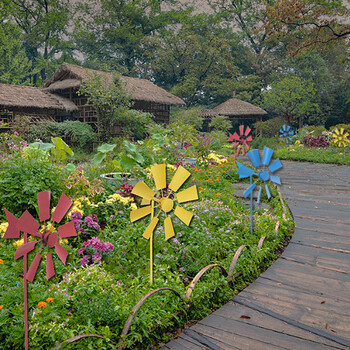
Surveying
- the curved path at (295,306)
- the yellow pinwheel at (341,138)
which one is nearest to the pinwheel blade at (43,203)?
the curved path at (295,306)

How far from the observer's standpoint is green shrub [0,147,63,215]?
386cm

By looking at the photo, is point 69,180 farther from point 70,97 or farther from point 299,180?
point 70,97

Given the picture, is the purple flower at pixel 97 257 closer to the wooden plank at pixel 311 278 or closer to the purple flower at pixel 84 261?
the purple flower at pixel 84 261

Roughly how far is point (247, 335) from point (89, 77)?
1741 cm

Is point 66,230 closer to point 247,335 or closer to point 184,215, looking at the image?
point 184,215

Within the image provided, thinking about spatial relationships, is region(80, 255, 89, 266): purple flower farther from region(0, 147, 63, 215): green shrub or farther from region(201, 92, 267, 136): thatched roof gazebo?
region(201, 92, 267, 136): thatched roof gazebo

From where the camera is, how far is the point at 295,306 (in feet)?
8.75

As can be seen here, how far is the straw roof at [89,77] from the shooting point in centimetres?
1883

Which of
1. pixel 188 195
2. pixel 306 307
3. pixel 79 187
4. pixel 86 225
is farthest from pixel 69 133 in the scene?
pixel 306 307

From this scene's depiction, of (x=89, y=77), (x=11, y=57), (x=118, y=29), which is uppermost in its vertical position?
(x=118, y=29)

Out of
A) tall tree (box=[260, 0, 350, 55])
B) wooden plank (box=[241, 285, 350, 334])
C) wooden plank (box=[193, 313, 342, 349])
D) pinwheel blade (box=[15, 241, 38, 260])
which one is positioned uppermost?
tall tree (box=[260, 0, 350, 55])

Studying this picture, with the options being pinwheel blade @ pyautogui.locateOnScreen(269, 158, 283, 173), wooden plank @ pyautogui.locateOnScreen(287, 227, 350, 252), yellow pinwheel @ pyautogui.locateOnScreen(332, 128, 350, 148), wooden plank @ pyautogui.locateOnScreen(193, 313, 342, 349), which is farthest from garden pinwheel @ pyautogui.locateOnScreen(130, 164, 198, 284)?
yellow pinwheel @ pyautogui.locateOnScreen(332, 128, 350, 148)

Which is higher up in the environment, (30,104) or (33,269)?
(30,104)

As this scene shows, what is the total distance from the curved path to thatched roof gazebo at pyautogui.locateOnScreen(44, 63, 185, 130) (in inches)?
581
